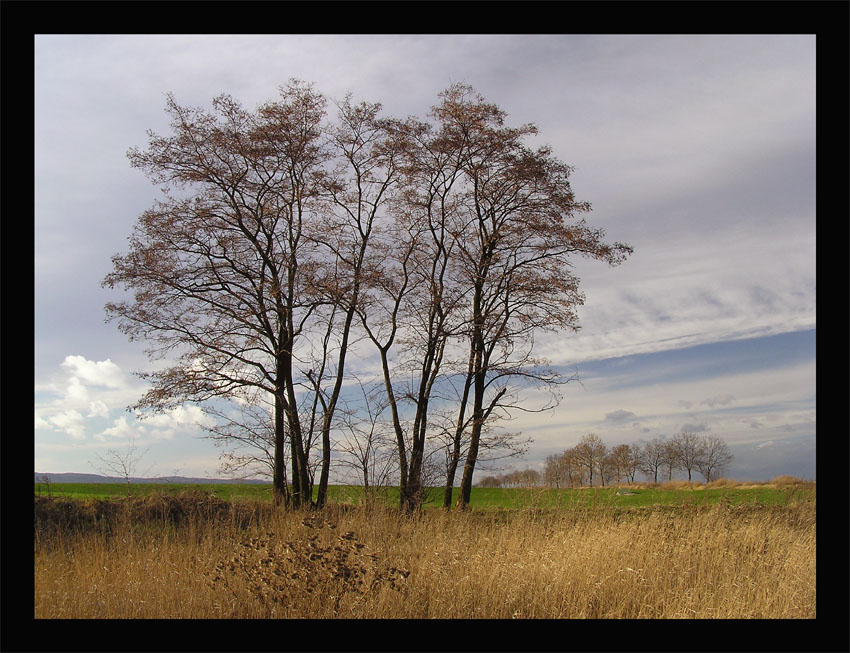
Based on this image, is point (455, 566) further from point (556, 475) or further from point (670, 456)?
point (670, 456)

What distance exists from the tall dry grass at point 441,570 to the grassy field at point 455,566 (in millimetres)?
20

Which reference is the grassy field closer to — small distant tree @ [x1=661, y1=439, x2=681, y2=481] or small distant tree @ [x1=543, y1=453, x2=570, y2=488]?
small distant tree @ [x1=543, y1=453, x2=570, y2=488]

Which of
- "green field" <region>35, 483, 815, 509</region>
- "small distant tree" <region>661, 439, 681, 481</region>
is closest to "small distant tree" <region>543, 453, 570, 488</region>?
"green field" <region>35, 483, 815, 509</region>

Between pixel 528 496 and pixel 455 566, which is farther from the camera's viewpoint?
pixel 528 496

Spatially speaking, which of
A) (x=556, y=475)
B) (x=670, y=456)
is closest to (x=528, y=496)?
(x=556, y=475)

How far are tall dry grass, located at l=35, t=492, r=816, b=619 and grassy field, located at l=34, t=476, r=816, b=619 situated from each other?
0.02 m

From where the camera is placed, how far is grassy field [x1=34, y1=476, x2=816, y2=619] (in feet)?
20.1

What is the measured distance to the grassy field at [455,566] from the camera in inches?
241

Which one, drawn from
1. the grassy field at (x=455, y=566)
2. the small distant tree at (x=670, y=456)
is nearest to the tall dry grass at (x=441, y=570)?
the grassy field at (x=455, y=566)

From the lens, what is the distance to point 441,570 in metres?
6.77

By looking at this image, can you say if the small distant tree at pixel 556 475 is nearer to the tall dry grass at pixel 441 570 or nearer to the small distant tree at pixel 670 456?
the tall dry grass at pixel 441 570

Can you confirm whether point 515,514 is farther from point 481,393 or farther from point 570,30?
point 570,30

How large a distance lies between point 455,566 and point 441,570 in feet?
0.72

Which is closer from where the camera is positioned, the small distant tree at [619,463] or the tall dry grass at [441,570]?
the tall dry grass at [441,570]
